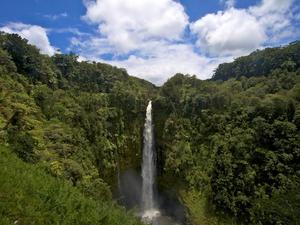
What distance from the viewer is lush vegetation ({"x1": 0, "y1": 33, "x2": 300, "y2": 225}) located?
2597 centimetres

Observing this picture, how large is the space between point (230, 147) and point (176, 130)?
7.26m

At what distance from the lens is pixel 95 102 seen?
38906mm

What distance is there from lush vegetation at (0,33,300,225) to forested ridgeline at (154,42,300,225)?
97mm

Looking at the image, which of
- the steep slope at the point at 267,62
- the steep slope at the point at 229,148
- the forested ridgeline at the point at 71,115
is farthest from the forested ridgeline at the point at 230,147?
the forested ridgeline at the point at 71,115

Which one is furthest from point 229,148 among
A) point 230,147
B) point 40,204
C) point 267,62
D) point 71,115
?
point 40,204

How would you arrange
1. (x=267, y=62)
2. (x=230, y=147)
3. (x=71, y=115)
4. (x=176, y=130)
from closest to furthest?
1. (x=71, y=115)
2. (x=230, y=147)
3. (x=176, y=130)
4. (x=267, y=62)

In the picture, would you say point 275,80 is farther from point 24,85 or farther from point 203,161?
point 24,85

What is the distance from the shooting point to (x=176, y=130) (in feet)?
129

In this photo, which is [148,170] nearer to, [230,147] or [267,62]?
[230,147]

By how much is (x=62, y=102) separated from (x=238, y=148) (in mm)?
16529

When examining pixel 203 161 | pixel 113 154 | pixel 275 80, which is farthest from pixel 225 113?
pixel 113 154

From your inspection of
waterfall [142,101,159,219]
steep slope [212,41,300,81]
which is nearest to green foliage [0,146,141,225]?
waterfall [142,101,159,219]

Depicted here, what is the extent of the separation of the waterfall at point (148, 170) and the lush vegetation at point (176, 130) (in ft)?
2.40

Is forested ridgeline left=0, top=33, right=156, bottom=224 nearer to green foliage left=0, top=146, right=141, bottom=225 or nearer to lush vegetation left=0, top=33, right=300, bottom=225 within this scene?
lush vegetation left=0, top=33, right=300, bottom=225
